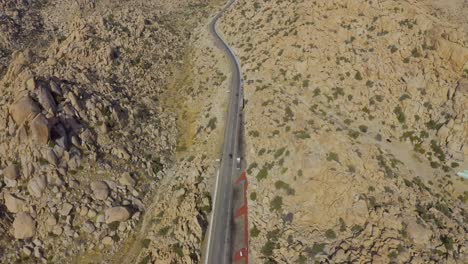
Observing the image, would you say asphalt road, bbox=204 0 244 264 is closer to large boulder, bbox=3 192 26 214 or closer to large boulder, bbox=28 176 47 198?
large boulder, bbox=28 176 47 198

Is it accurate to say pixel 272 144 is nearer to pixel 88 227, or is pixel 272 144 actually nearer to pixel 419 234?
pixel 419 234

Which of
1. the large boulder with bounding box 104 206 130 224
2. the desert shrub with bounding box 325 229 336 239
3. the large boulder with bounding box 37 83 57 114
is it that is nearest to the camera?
the desert shrub with bounding box 325 229 336 239

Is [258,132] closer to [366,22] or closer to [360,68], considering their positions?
[360,68]

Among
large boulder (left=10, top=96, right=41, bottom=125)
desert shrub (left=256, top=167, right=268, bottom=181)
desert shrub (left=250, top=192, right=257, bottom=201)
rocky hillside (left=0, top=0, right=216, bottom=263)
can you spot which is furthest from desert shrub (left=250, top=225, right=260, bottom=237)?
large boulder (left=10, top=96, right=41, bottom=125)

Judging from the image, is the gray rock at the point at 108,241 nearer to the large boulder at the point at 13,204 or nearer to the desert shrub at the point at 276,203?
the large boulder at the point at 13,204

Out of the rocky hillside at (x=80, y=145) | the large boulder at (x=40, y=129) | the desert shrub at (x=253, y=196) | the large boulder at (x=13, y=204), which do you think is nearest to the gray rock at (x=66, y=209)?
the rocky hillside at (x=80, y=145)
